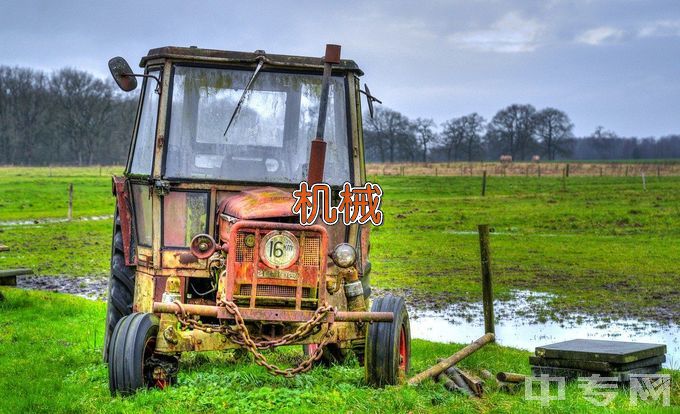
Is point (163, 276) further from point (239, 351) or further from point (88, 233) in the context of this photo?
point (88, 233)

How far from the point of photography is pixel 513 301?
1565 centimetres

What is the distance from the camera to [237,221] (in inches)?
297

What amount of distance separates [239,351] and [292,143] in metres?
2.06

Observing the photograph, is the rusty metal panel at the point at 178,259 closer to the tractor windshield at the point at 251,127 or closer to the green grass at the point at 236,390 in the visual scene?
the tractor windshield at the point at 251,127

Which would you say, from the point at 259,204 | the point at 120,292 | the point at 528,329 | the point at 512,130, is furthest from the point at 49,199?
the point at 512,130

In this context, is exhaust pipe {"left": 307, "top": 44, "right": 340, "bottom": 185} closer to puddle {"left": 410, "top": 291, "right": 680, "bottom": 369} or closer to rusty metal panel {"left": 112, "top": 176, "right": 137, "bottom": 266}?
rusty metal panel {"left": 112, "top": 176, "right": 137, "bottom": 266}

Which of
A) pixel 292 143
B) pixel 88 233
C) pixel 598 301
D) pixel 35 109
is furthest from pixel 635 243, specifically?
pixel 35 109

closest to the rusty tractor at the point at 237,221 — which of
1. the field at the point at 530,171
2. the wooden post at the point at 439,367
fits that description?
the wooden post at the point at 439,367

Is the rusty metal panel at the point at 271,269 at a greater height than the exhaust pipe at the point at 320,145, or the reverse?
the exhaust pipe at the point at 320,145

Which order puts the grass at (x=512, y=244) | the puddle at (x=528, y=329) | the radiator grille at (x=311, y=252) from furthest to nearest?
the grass at (x=512, y=244) < the puddle at (x=528, y=329) < the radiator grille at (x=311, y=252)

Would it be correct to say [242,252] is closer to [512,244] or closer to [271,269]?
[271,269]

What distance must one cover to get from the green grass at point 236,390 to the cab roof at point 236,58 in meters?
2.81

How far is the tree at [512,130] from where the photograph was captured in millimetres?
111375

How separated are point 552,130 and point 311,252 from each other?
10891 centimetres
